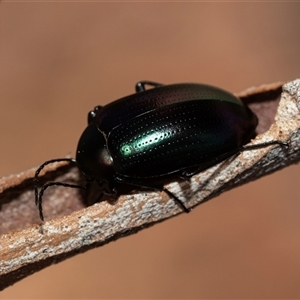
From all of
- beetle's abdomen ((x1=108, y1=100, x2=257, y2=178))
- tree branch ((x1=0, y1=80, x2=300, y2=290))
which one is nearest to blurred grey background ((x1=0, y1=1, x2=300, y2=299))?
tree branch ((x1=0, y1=80, x2=300, y2=290))

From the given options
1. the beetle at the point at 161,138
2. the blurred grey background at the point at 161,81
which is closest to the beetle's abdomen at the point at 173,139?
the beetle at the point at 161,138

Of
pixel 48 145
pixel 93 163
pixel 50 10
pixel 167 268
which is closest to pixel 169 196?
pixel 93 163

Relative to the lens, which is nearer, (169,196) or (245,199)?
(169,196)

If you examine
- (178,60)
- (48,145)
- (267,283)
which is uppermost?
(178,60)

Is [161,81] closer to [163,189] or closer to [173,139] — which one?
[173,139]

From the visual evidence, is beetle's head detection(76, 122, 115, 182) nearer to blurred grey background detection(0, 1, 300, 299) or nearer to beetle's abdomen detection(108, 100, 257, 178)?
beetle's abdomen detection(108, 100, 257, 178)

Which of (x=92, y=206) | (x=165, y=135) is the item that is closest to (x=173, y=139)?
(x=165, y=135)

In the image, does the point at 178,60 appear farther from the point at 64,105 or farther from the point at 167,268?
the point at 167,268
